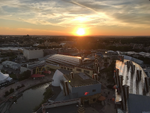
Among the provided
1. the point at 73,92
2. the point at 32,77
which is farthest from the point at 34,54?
the point at 73,92

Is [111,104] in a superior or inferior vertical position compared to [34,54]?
inferior

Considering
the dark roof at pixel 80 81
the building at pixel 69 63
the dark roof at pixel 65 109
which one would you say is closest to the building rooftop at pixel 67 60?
the building at pixel 69 63

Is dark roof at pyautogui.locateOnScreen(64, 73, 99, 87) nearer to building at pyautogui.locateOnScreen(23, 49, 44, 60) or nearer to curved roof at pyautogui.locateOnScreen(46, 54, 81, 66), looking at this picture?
curved roof at pyautogui.locateOnScreen(46, 54, 81, 66)

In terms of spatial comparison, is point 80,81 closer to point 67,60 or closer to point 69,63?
point 69,63

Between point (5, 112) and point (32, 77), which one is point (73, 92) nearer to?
point (5, 112)

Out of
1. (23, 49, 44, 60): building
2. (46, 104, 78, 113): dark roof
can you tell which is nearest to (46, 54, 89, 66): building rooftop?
(23, 49, 44, 60): building

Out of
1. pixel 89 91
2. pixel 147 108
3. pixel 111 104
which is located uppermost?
pixel 147 108
